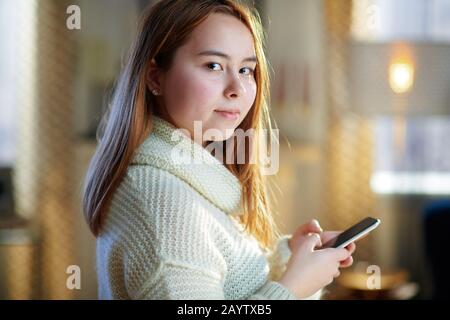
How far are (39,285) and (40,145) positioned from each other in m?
0.57

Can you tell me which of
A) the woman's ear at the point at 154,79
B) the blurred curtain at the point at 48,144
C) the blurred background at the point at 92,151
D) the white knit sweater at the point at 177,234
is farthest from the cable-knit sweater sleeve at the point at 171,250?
the blurred curtain at the point at 48,144

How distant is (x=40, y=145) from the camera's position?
8.20ft

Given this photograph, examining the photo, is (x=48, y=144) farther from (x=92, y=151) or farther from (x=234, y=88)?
(x=234, y=88)

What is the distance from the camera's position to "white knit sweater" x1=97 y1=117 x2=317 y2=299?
57 cm

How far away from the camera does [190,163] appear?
65 centimetres

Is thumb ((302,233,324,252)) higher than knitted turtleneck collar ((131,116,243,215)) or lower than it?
lower

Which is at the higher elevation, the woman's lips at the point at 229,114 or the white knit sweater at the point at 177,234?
the woman's lips at the point at 229,114

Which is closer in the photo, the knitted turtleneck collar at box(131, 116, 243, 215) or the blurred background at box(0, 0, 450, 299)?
the knitted turtleneck collar at box(131, 116, 243, 215)

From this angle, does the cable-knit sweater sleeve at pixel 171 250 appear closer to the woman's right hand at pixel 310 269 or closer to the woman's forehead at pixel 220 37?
the woman's right hand at pixel 310 269

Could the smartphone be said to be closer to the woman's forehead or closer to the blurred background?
the woman's forehead

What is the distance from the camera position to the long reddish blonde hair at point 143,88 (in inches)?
25.0

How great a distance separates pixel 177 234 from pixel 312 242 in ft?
0.52

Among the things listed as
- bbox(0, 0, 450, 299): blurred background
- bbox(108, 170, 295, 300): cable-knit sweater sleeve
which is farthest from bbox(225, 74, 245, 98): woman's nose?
bbox(0, 0, 450, 299): blurred background
